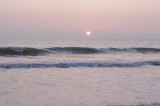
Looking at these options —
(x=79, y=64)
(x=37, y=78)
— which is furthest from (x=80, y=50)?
(x=37, y=78)

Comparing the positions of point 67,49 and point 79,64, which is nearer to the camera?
point 79,64

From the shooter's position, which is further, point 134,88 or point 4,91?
point 134,88

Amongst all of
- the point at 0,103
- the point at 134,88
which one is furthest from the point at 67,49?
the point at 0,103

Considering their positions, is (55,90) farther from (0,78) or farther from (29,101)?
(0,78)

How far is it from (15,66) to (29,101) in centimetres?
738

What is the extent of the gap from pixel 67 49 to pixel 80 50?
152 cm

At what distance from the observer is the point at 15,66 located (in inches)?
544

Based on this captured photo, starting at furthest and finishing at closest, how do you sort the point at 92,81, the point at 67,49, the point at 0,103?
the point at 67,49 → the point at 92,81 → the point at 0,103

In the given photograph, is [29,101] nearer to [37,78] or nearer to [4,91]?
[4,91]

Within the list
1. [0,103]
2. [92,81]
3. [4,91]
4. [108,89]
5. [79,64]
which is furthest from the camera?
[79,64]

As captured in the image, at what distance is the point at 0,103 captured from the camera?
21.4 feet

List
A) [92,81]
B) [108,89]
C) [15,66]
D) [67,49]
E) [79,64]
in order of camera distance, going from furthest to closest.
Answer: [67,49]
[79,64]
[15,66]
[92,81]
[108,89]

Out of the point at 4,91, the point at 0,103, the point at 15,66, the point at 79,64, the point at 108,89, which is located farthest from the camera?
the point at 79,64

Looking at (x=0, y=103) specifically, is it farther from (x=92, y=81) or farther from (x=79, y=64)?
(x=79, y=64)
